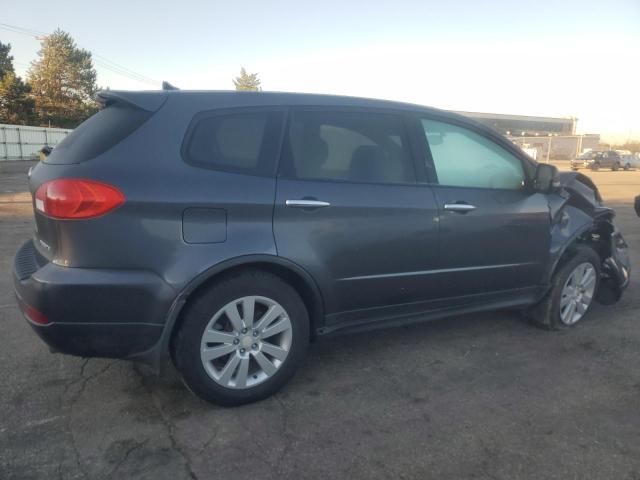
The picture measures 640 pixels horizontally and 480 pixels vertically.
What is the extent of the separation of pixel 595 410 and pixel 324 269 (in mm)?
1757

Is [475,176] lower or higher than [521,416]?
higher

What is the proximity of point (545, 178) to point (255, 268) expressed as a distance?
2.38 m

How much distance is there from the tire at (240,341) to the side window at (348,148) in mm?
708

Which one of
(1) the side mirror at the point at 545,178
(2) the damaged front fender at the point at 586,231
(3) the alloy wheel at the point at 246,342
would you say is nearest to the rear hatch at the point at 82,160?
(3) the alloy wheel at the point at 246,342

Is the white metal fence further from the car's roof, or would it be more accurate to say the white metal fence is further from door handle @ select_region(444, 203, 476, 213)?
door handle @ select_region(444, 203, 476, 213)

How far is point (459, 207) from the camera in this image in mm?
3521

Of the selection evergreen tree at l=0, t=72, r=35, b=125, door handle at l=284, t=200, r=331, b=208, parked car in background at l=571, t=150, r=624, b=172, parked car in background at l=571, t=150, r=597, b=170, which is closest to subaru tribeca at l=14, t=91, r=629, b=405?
door handle at l=284, t=200, r=331, b=208

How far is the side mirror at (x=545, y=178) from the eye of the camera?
389 cm

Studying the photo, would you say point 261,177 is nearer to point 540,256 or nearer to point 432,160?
point 432,160

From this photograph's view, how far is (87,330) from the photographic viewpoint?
2.61 metres

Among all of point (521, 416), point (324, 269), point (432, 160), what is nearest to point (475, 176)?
→ point (432, 160)

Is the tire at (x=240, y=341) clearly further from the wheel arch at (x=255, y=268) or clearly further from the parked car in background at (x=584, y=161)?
the parked car in background at (x=584, y=161)

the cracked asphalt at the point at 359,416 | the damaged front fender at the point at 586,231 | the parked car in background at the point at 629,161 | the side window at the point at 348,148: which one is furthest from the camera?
the parked car in background at the point at 629,161

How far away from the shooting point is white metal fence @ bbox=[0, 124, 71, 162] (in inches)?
1178
